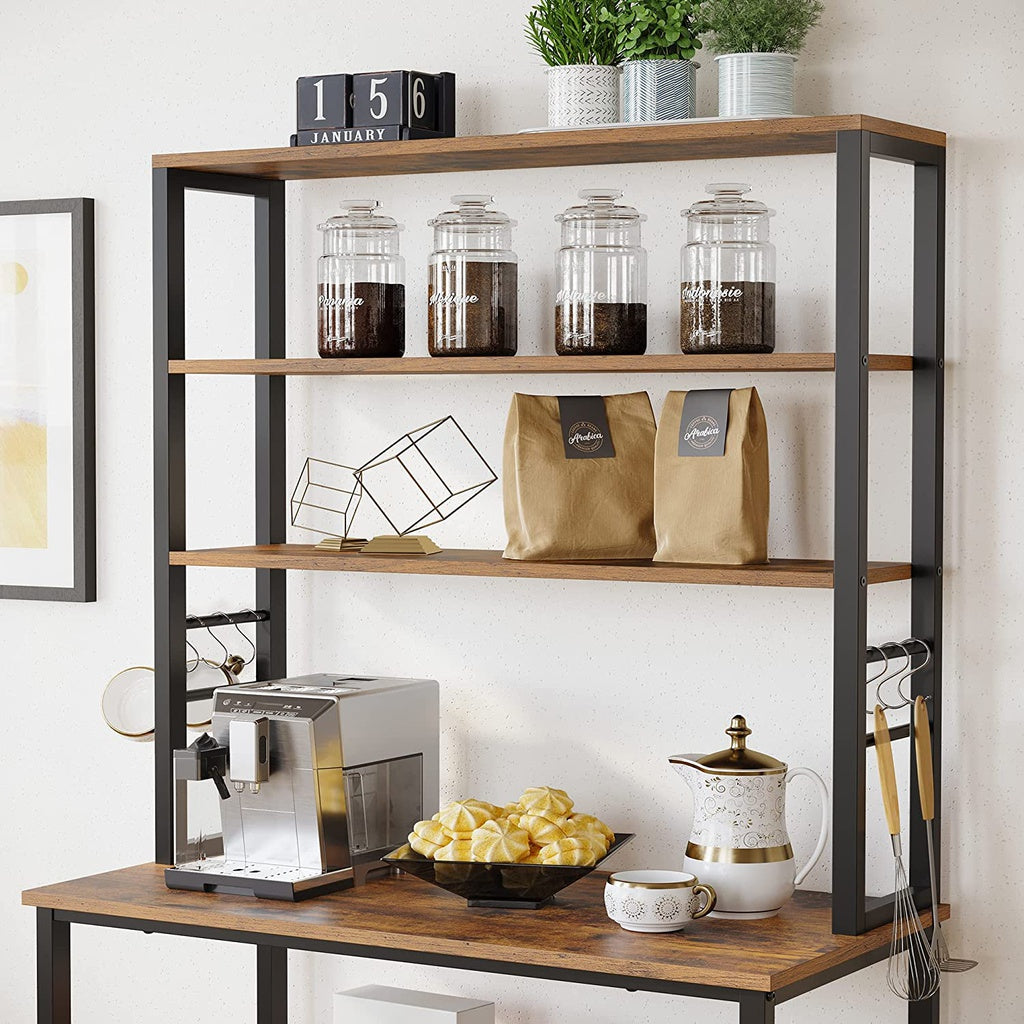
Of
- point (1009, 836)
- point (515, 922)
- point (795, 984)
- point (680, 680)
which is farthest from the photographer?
point (680, 680)

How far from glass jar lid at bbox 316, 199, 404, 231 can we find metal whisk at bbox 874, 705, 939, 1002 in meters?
1.20

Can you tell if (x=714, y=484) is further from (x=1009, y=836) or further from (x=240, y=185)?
(x=240, y=185)

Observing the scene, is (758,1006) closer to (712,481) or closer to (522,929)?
(522,929)

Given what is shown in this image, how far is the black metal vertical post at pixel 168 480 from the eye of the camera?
304 centimetres

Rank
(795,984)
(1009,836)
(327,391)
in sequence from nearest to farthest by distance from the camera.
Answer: (795,984) < (1009,836) < (327,391)

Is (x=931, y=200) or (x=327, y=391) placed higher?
(x=931, y=200)

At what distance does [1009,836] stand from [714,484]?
0.75 metres

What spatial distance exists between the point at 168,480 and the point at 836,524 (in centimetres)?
119

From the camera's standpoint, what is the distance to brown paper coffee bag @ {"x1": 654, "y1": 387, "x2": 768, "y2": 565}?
8.84 ft

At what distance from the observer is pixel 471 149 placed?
2.83m

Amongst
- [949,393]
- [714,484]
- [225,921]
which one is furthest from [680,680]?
[225,921]

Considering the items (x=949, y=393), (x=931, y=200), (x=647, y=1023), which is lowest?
(x=647, y=1023)

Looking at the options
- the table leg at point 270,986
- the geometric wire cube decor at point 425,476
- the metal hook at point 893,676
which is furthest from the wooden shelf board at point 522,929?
the geometric wire cube decor at point 425,476

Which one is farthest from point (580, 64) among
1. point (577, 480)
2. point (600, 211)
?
point (577, 480)
